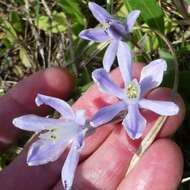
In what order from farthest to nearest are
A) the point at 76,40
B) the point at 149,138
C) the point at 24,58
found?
the point at 24,58
the point at 76,40
the point at 149,138

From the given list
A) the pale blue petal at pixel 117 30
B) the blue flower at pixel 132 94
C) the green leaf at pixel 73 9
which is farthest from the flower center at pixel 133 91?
the green leaf at pixel 73 9

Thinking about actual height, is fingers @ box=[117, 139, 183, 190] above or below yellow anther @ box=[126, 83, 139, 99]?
below

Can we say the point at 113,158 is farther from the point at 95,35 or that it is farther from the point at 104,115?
the point at 95,35

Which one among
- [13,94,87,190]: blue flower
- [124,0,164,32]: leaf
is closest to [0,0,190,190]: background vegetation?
[124,0,164,32]: leaf

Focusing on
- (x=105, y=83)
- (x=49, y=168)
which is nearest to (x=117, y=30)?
(x=105, y=83)

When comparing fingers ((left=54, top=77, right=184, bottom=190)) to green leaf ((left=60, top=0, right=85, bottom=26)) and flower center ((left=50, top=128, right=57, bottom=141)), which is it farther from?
green leaf ((left=60, top=0, right=85, bottom=26))

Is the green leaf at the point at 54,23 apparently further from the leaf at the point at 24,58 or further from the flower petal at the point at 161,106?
the flower petal at the point at 161,106
